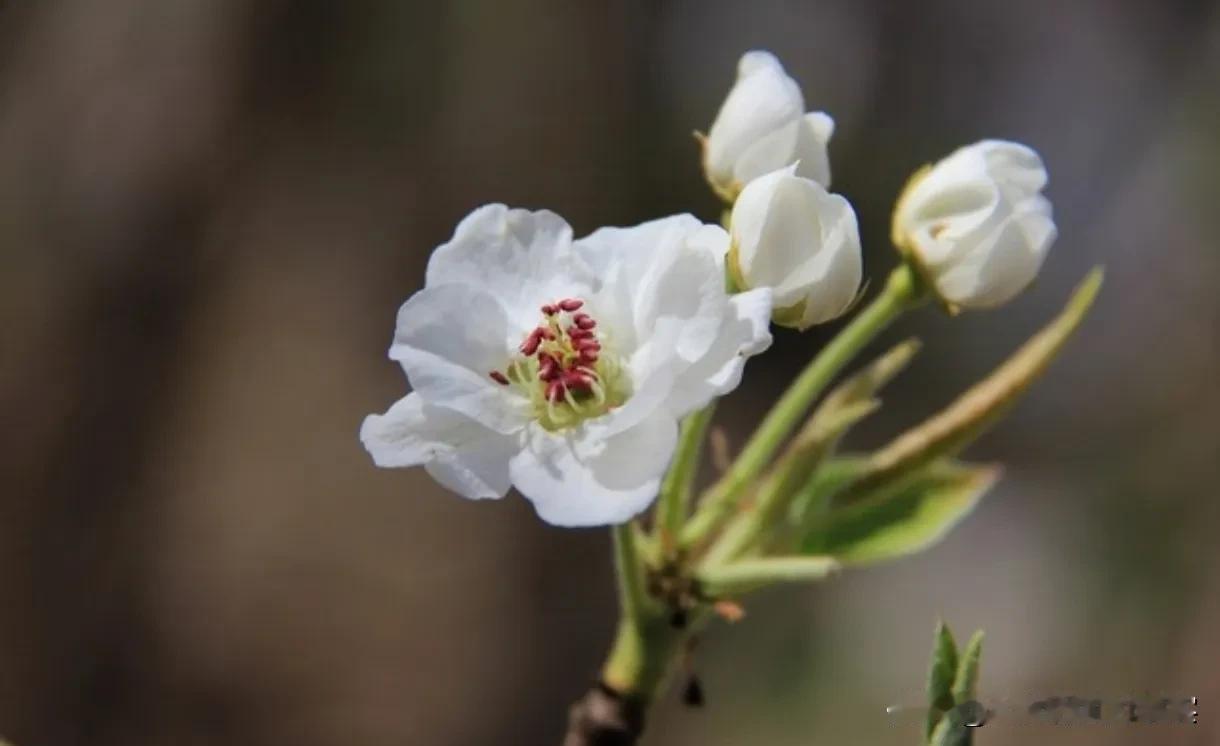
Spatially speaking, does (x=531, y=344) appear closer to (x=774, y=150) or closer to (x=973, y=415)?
(x=774, y=150)

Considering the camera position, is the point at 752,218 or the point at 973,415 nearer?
the point at 752,218

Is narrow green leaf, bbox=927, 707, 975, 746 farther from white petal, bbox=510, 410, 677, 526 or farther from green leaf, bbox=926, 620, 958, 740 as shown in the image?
white petal, bbox=510, 410, 677, 526

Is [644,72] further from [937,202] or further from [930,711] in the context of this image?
[930,711]

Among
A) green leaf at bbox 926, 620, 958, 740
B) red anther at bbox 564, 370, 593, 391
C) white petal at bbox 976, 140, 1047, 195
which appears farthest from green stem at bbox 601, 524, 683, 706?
white petal at bbox 976, 140, 1047, 195

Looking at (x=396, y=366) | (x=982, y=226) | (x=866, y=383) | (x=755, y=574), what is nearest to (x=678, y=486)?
(x=755, y=574)

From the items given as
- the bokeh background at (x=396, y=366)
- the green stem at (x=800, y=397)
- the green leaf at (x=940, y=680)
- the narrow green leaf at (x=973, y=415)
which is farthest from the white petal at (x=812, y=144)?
the bokeh background at (x=396, y=366)
